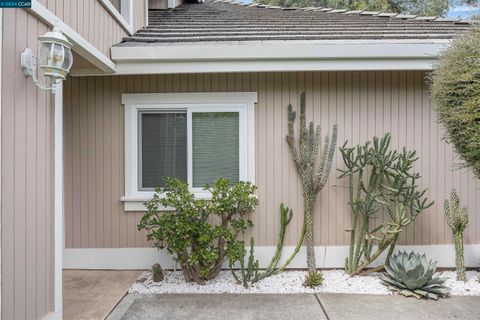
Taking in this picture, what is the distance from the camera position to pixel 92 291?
13.4ft

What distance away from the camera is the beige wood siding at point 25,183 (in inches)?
96.5

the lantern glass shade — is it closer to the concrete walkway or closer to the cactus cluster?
the concrete walkway

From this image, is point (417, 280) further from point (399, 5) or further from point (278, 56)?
point (399, 5)

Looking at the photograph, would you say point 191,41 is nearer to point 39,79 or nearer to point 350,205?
point 39,79

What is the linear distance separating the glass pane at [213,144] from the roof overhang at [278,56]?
2.30 feet

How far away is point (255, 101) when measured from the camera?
4.69 m

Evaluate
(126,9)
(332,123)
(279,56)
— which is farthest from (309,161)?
(126,9)

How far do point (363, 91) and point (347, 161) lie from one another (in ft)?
3.71

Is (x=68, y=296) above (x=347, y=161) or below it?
below

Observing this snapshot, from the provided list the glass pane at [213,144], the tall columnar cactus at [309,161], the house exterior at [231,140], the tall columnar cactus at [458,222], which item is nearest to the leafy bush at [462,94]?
the tall columnar cactus at [458,222]

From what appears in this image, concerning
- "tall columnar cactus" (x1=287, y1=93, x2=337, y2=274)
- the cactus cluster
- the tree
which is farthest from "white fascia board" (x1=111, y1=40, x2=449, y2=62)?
the tree

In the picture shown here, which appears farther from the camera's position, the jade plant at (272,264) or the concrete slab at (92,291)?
the jade plant at (272,264)

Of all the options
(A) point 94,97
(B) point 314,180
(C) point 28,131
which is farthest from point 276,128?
(C) point 28,131

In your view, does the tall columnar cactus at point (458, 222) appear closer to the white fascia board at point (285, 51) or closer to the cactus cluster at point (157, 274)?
the white fascia board at point (285, 51)
